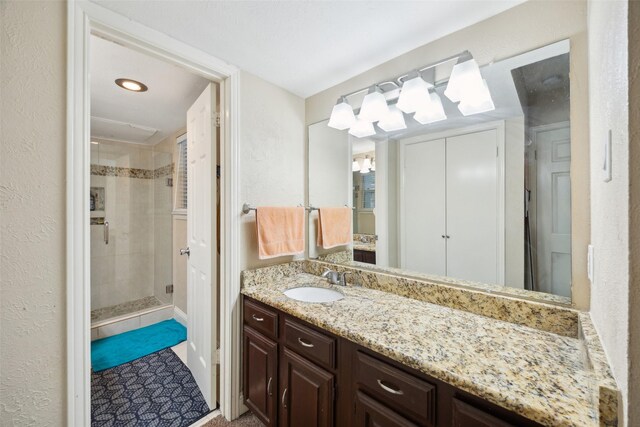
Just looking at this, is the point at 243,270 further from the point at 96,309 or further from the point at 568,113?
the point at 96,309

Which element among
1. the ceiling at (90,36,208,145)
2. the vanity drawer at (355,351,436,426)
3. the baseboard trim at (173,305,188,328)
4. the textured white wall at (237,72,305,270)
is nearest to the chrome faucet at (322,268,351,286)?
the textured white wall at (237,72,305,270)

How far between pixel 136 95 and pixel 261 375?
2.13m

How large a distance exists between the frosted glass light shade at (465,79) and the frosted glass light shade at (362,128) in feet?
1.71

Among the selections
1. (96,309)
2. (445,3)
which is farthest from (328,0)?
(96,309)

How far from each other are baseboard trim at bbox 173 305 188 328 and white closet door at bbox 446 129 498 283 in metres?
2.69

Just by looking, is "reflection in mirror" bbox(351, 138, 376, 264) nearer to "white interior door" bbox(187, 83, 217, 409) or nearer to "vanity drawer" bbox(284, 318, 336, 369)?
"vanity drawer" bbox(284, 318, 336, 369)

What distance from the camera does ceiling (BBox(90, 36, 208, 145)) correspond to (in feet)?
5.04

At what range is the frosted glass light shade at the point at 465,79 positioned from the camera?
1.19 metres

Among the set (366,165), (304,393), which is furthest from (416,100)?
(304,393)

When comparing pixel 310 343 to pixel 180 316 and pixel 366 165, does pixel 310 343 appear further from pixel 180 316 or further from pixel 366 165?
pixel 180 316

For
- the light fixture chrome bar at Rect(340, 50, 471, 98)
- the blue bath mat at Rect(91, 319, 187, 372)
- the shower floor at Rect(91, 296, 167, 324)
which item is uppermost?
the light fixture chrome bar at Rect(340, 50, 471, 98)

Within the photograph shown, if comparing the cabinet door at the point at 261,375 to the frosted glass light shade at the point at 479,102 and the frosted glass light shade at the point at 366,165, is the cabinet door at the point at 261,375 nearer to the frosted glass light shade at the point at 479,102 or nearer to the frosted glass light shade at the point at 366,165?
the frosted glass light shade at the point at 366,165

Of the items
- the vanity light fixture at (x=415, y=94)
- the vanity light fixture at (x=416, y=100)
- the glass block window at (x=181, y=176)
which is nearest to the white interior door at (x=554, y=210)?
the vanity light fixture at (x=416, y=100)

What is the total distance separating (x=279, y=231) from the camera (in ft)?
5.64
